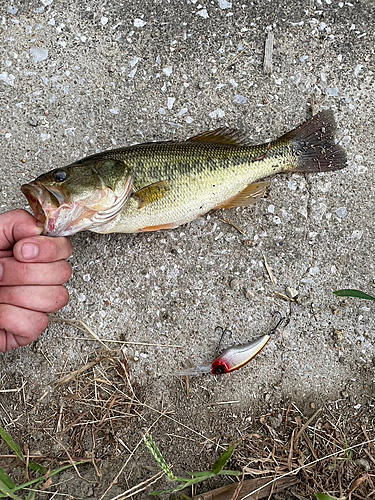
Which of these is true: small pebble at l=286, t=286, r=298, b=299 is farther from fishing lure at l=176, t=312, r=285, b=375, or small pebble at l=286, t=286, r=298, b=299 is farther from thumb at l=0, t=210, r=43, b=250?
thumb at l=0, t=210, r=43, b=250

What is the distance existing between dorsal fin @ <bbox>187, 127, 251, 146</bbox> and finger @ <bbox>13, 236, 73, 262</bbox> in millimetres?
1102

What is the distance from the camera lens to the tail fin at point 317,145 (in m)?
3.17

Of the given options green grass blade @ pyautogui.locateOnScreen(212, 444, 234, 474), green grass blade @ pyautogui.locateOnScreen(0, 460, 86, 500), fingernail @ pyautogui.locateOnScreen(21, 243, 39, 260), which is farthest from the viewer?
green grass blade @ pyautogui.locateOnScreen(0, 460, 86, 500)

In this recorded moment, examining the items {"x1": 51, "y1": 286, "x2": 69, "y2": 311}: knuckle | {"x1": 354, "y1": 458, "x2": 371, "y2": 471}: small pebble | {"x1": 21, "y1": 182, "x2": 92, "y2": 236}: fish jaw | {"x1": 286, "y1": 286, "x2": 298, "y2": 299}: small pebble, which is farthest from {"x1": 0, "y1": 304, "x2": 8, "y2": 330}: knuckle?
{"x1": 354, "y1": 458, "x2": 371, "y2": 471}: small pebble

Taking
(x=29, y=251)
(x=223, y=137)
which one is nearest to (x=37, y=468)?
(x=29, y=251)

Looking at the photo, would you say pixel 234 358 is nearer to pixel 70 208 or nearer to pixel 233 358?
pixel 233 358

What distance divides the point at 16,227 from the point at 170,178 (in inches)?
36.8

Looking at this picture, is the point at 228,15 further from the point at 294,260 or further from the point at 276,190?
the point at 294,260

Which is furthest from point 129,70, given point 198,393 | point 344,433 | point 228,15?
point 344,433

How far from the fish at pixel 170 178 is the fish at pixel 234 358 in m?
0.91

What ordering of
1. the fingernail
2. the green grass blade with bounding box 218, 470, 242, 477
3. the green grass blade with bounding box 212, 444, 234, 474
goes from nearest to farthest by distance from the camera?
the fingernail, the green grass blade with bounding box 212, 444, 234, 474, the green grass blade with bounding box 218, 470, 242, 477

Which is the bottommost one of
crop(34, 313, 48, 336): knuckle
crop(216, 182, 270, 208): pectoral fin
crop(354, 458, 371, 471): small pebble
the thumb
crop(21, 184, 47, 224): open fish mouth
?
crop(354, 458, 371, 471): small pebble

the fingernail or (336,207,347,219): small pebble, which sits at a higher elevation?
the fingernail

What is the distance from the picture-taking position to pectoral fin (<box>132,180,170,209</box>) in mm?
2828
